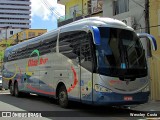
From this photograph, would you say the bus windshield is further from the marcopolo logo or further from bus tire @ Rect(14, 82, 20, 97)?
bus tire @ Rect(14, 82, 20, 97)

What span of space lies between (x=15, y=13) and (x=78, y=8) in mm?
123772

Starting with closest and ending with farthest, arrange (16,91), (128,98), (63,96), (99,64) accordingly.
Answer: (99,64) < (128,98) < (63,96) < (16,91)

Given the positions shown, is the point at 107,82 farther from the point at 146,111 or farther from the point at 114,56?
the point at 146,111

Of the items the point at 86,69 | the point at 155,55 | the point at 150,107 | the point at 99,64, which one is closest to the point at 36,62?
the point at 86,69

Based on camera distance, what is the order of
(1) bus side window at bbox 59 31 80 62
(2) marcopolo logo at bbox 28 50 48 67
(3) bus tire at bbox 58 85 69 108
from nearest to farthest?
(1) bus side window at bbox 59 31 80 62
(3) bus tire at bbox 58 85 69 108
(2) marcopolo logo at bbox 28 50 48 67

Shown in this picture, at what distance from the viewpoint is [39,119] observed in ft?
37.2

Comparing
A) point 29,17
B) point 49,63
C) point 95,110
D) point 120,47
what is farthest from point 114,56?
point 29,17

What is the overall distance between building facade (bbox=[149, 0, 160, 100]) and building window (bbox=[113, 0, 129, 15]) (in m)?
3.17

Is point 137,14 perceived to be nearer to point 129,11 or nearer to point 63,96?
point 129,11

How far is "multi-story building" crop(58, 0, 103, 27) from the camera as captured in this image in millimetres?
29922

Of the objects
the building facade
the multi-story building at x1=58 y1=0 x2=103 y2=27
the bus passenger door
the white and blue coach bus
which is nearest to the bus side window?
the white and blue coach bus

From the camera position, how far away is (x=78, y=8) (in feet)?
108

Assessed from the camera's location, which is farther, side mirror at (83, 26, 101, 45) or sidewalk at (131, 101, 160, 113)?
sidewalk at (131, 101, 160, 113)

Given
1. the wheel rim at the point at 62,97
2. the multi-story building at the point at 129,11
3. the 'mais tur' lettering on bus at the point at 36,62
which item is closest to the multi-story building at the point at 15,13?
the multi-story building at the point at 129,11
